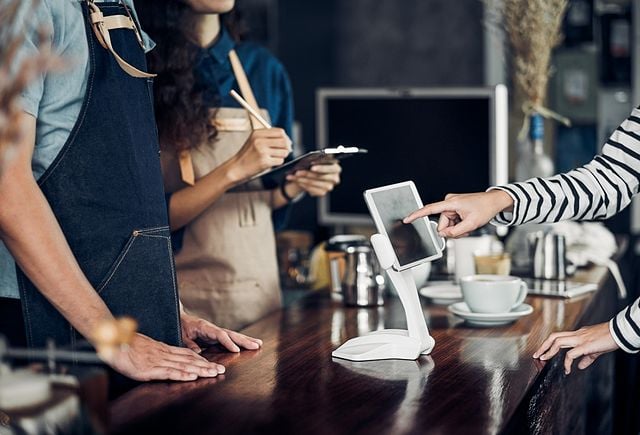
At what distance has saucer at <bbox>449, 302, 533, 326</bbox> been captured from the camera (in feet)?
6.91

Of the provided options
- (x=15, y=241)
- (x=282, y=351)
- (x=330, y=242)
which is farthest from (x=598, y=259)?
(x=15, y=241)

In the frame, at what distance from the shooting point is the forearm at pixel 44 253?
1.49 metres

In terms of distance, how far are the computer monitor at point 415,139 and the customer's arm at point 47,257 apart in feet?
5.08

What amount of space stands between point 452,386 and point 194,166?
1121 millimetres


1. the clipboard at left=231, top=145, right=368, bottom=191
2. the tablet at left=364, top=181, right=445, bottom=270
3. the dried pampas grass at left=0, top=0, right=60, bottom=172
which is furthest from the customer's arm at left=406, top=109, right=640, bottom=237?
the dried pampas grass at left=0, top=0, right=60, bottom=172

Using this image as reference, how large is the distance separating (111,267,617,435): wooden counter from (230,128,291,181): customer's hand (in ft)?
1.19

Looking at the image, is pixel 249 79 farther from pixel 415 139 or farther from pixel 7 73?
pixel 7 73

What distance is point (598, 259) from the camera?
9.75 feet

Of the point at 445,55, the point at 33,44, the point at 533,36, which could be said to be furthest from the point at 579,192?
the point at 445,55

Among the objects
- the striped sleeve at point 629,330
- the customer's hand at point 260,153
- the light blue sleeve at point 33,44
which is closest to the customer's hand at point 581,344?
the striped sleeve at point 629,330

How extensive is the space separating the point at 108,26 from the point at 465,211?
0.77 m

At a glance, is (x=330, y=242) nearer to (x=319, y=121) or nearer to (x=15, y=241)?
(x=319, y=121)

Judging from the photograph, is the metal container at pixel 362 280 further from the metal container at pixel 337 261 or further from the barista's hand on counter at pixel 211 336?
the barista's hand on counter at pixel 211 336

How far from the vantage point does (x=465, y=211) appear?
1.88m
